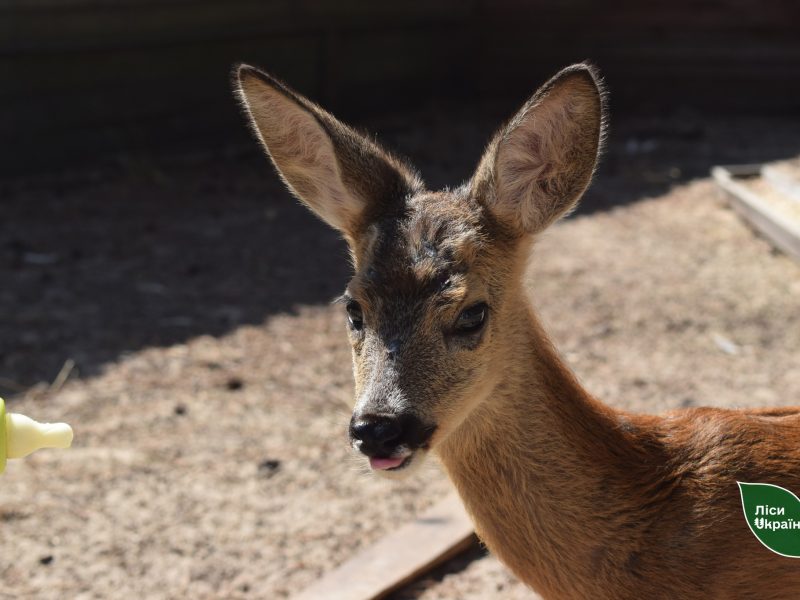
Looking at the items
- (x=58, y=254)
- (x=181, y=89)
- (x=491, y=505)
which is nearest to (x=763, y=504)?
(x=491, y=505)

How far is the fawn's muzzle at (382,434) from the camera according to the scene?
2.62 meters

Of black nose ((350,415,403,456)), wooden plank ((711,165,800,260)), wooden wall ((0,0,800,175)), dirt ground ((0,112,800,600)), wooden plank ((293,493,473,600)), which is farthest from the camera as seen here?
wooden wall ((0,0,800,175))

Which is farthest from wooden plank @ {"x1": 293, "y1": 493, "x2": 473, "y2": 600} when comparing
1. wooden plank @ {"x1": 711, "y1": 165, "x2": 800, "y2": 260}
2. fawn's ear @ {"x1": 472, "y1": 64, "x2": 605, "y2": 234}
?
wooden plank @ {"x1": 711, "y1": 165, "x2": 800, "y2": 260}

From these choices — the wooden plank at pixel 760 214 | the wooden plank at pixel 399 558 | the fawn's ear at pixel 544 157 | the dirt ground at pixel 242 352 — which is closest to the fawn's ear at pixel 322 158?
the fawn's ear at pixel 544 157

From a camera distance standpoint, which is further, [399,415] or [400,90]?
[400,90]

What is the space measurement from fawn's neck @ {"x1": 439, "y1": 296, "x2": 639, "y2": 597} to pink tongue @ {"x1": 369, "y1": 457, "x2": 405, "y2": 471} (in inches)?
14.9

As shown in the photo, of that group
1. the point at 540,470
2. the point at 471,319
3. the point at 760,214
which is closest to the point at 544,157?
the point at 471,319

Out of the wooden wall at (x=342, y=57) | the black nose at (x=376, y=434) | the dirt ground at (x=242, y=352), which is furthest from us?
the wooden wall at (x=342, y=57)

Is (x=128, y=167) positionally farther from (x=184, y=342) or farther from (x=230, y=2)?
(x=184, y=342)

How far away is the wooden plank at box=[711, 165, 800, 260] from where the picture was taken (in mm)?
7031

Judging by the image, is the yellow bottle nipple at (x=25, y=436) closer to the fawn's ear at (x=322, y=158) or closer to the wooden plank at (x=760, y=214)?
the fawn's ear at (x=322, y=158)

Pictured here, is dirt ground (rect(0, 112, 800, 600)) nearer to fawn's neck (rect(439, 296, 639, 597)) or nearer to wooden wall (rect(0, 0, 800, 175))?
wooden wall (rect(0, 0, 800, 175))

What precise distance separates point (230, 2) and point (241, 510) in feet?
22.6

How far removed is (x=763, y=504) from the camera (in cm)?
273
